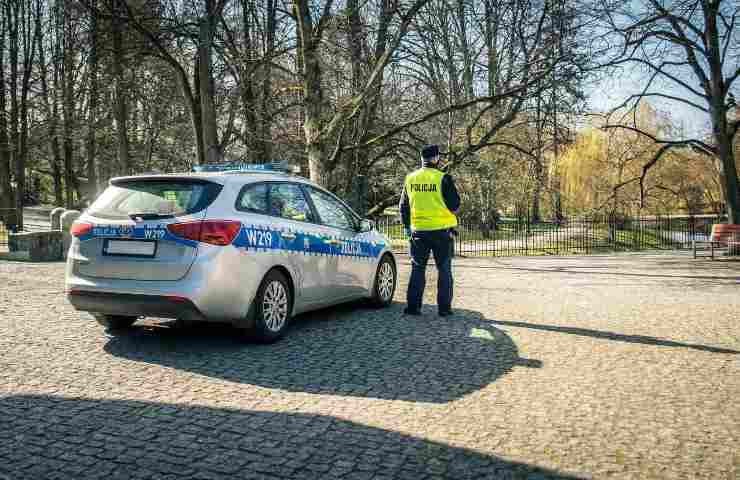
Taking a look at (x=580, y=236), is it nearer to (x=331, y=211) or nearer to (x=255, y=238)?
(x=331, y=211)

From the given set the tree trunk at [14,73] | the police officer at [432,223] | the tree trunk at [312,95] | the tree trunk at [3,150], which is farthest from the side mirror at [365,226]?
the tree trunk at [3,150]

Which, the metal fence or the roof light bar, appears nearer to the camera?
the roof light bar

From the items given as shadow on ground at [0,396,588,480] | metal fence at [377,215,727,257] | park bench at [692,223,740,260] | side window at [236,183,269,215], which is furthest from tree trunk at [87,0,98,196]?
park bench at [692,223,740,260]

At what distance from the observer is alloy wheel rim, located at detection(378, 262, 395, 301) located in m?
8.95

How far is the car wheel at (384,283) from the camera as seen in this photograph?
8.87 meters

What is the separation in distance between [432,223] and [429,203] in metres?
0.24

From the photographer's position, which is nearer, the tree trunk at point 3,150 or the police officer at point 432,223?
the police officer at point 432,223

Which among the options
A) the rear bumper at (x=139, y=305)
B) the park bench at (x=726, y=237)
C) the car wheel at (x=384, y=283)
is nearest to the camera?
the rear bumper at (x=139, y=305)

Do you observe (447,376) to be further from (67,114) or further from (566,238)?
(67,114)

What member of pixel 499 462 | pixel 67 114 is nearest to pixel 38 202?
pixel 67 114

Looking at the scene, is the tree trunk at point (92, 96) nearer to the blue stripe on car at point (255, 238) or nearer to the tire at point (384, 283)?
the tire at point (384, 283)

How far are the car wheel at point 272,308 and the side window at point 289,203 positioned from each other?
2.13 ft

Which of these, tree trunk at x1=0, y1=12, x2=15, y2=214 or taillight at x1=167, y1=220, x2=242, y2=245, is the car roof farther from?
tree trunk at x1=0, y1=12, x2=15, y2=214

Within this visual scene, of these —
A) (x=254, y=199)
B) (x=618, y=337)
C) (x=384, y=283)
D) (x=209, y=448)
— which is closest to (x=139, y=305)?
(x=254, y=199)
